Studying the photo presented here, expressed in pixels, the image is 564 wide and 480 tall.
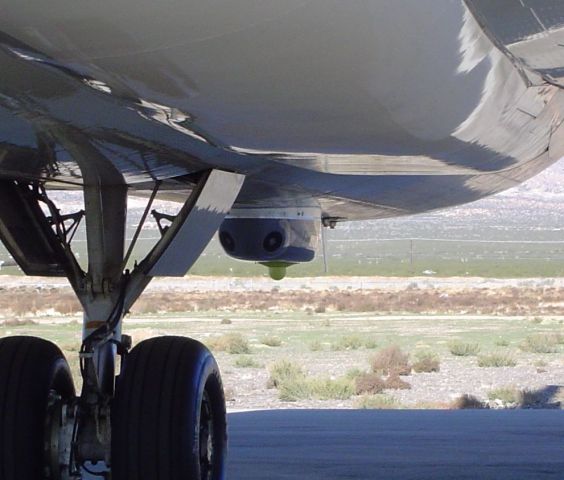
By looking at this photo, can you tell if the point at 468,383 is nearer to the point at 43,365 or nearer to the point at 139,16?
the point at 43,365

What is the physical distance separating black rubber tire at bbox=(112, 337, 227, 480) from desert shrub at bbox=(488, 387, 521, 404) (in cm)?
1100

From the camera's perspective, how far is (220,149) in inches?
154

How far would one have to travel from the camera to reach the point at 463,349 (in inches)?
910

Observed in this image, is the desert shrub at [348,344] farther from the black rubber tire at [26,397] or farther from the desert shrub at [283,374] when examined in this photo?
the black rubber tire at [26,397]

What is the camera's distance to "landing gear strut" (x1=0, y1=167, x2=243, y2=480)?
187 inches

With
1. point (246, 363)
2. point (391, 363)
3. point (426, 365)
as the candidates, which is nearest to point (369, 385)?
point (426, 365)

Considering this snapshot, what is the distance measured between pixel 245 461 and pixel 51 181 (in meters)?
2.74

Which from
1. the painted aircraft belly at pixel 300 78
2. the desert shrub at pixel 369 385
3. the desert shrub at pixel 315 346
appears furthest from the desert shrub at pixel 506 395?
the painted aircraft belly at pixel 300 78

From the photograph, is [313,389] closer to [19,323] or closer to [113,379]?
[113,379]

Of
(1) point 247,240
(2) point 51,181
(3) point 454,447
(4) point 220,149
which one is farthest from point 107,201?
(3) point 454,447

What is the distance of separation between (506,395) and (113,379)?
37.4 ft

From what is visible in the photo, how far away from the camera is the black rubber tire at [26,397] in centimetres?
496

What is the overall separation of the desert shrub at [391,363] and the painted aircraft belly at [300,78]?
1608 cm

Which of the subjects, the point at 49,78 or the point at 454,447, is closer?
the point at 49,78
